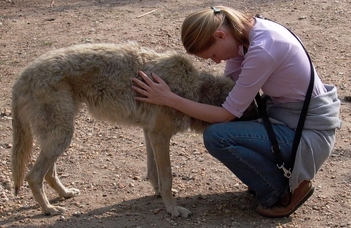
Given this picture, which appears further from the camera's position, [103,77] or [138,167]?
[138,167]

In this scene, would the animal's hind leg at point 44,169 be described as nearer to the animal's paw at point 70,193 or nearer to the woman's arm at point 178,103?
the animal's paw at point 70,193

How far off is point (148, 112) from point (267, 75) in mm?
1105

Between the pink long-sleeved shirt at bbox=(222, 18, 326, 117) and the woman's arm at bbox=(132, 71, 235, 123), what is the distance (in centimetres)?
13

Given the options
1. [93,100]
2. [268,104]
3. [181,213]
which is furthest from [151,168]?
[268,104]

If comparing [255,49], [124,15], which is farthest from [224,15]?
[124,15]

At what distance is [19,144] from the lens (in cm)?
498

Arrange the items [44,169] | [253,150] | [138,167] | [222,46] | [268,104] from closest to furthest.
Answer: [222,46] → [253,150] → [44,169] → [268,104] → [138,167]

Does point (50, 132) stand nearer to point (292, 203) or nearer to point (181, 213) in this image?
point (181, 213)

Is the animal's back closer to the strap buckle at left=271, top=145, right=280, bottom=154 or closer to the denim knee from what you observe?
the denim knee

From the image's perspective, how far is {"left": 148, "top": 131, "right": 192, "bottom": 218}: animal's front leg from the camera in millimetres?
4996

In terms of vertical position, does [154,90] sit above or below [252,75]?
below

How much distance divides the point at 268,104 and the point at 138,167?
1487mm

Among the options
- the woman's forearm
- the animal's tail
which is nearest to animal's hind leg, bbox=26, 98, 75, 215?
the animal's tail

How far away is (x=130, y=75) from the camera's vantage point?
504cm
